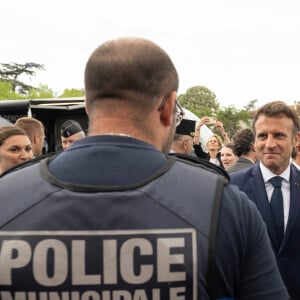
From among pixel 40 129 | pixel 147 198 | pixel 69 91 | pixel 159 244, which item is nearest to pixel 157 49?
pixel 147 198

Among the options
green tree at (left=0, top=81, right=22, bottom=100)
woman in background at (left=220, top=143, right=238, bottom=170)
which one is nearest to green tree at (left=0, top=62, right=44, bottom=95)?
green tree at (left=0, top=81, right=22, bottom=100)

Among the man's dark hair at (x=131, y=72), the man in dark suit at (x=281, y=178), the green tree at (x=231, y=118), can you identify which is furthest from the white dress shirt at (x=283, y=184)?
the green tree at (x=231, y=118)

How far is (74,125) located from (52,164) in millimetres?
4697

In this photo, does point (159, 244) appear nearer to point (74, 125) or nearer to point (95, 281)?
point (95, 281)

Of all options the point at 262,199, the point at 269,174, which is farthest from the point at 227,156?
the point at 262,199

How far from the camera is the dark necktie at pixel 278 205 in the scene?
10.6 feet

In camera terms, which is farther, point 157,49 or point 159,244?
point 157,49

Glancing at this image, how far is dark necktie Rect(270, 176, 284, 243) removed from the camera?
10.6 feet

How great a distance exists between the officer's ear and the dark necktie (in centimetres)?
197

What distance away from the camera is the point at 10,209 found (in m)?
1.40

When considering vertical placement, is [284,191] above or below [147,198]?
below

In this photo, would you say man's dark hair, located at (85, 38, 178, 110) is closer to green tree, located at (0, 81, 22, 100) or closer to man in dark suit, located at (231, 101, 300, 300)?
man in dark suit, located at (231, 101, 300, 300)

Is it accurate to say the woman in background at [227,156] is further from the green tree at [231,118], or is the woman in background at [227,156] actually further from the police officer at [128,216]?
the green tree at [231,118]

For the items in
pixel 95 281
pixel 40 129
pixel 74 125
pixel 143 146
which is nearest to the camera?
pixel 95 281
